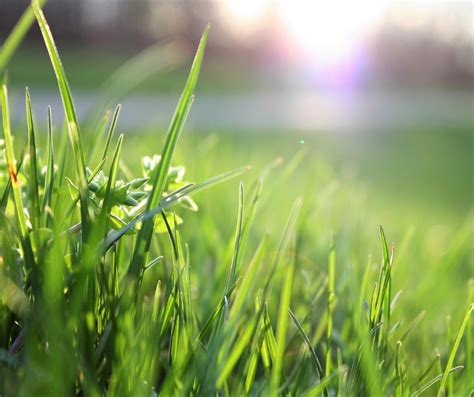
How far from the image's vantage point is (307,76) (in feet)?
56.6

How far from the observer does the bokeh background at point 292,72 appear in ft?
25.6

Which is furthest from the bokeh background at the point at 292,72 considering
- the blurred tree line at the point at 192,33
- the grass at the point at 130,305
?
the grass at the point at 130,305

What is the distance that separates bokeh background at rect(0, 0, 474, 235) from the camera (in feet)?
25.6

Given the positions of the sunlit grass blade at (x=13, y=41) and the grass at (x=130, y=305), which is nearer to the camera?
the grass at (x=130, y=305)

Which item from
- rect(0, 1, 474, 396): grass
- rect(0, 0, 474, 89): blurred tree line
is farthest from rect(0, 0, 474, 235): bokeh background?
rect(0, 1, 474, 396): grass

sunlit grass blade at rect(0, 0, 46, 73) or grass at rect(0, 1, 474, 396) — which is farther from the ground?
sunlit grass blade at rect(0, 0, 46, 73)

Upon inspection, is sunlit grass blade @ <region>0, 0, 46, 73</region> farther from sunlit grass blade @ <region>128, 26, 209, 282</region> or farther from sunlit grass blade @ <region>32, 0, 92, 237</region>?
sunlit grass blade @ <region>128, 26, 209, 282</region>

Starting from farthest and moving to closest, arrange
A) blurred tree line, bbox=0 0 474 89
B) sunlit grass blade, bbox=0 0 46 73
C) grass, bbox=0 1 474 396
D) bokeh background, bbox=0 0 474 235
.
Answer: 1. blurred tree line, bbox=0 0 474 89
2. bokeh background, bbox=0 0 474 235
3. sunlit grass blade, bbox=0 0 46 73
4. grass, bbox=0 1 474 396

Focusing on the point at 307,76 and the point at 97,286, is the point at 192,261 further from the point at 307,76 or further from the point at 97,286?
the point at 307,76

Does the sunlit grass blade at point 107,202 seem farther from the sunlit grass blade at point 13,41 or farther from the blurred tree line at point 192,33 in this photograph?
the blurred tree line at point 192,33

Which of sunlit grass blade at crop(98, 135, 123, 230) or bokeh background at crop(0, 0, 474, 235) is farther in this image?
bokeh background at crop(0, 0, 474, 235)

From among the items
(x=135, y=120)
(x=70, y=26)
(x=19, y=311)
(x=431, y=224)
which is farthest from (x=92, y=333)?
(x=70, y=26)

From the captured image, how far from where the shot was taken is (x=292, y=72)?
1714 cm

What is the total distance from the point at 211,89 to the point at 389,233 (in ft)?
38.0
